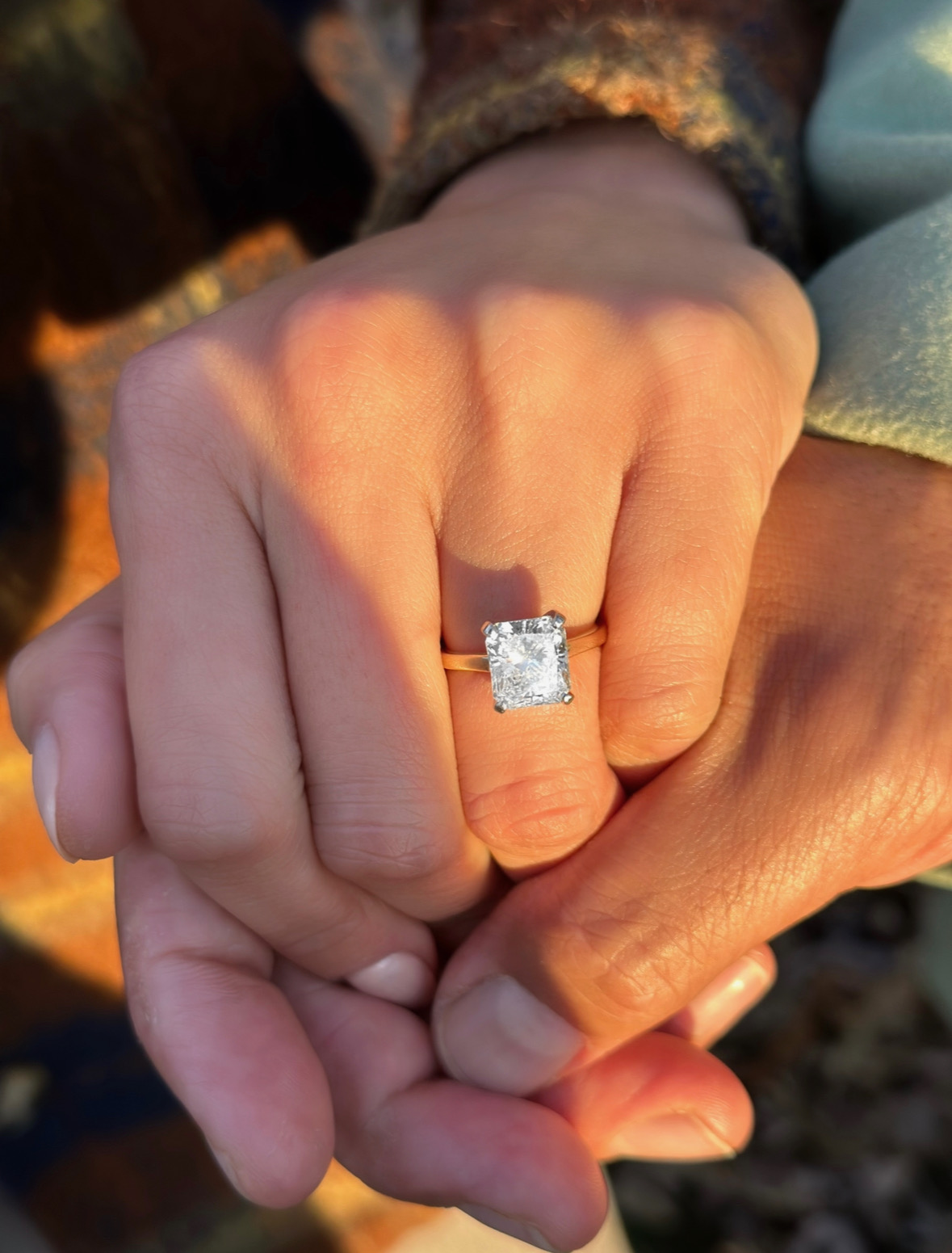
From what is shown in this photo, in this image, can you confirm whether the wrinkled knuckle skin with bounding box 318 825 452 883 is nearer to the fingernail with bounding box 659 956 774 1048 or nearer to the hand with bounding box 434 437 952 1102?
the hand with bounding box 434 437 952 1102

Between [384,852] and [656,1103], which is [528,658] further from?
[656,1103]

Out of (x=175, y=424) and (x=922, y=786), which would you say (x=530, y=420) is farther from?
(x=922, y=786)

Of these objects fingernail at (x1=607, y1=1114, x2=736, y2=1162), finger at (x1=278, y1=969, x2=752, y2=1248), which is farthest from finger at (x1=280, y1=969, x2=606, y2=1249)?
fingernail at (x1=607, y1=1114, x2=736, y2=1162)

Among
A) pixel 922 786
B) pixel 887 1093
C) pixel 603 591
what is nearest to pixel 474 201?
pixel 603 591

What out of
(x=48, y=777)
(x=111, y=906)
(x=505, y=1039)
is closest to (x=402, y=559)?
(x=48, y=777)

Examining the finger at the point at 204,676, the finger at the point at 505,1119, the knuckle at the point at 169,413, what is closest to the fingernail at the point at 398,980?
the finger at the point at 505,1119
